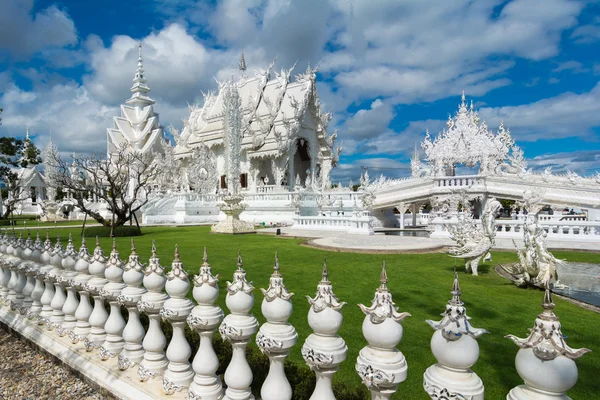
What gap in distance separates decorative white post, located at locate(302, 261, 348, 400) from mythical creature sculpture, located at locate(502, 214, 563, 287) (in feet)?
18.4

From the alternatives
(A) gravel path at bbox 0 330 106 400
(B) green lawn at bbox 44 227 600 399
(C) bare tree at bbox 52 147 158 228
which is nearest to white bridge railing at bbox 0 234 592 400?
(A) gravel path at bbox 0 330 106 400

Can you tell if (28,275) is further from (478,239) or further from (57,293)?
(478,239)

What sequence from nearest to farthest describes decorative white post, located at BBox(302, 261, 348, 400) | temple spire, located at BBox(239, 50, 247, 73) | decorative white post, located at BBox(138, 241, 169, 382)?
decorative white post, located at BBox(302, 261, 348, 400) → decorative white post, located at BBox(138, 241, 169, 382) → temple spire, located at BBox(239, 50, 247, 73)

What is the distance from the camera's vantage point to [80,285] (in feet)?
12.5

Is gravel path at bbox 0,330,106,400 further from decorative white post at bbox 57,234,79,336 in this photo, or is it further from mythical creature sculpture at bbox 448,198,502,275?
mythical creature sculpture at bbox 448,198,502,275

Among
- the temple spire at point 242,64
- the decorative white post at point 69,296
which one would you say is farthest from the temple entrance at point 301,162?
the decorative white post at point 69,296

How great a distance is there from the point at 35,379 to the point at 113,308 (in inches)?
45.2

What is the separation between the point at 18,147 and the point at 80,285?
8566 millimetres

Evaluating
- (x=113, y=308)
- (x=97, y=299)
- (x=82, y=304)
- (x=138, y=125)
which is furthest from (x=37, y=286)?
(x=138, y=125)

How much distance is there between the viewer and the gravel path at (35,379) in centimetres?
334

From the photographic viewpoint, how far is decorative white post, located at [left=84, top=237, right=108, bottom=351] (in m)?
3.61

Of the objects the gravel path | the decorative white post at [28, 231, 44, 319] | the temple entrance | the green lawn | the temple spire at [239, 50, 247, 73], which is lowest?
the gravel path

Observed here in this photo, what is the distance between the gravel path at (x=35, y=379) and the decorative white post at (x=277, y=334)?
181cm

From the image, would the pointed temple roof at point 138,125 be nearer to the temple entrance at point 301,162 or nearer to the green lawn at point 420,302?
the temple entrance at point 301,162
